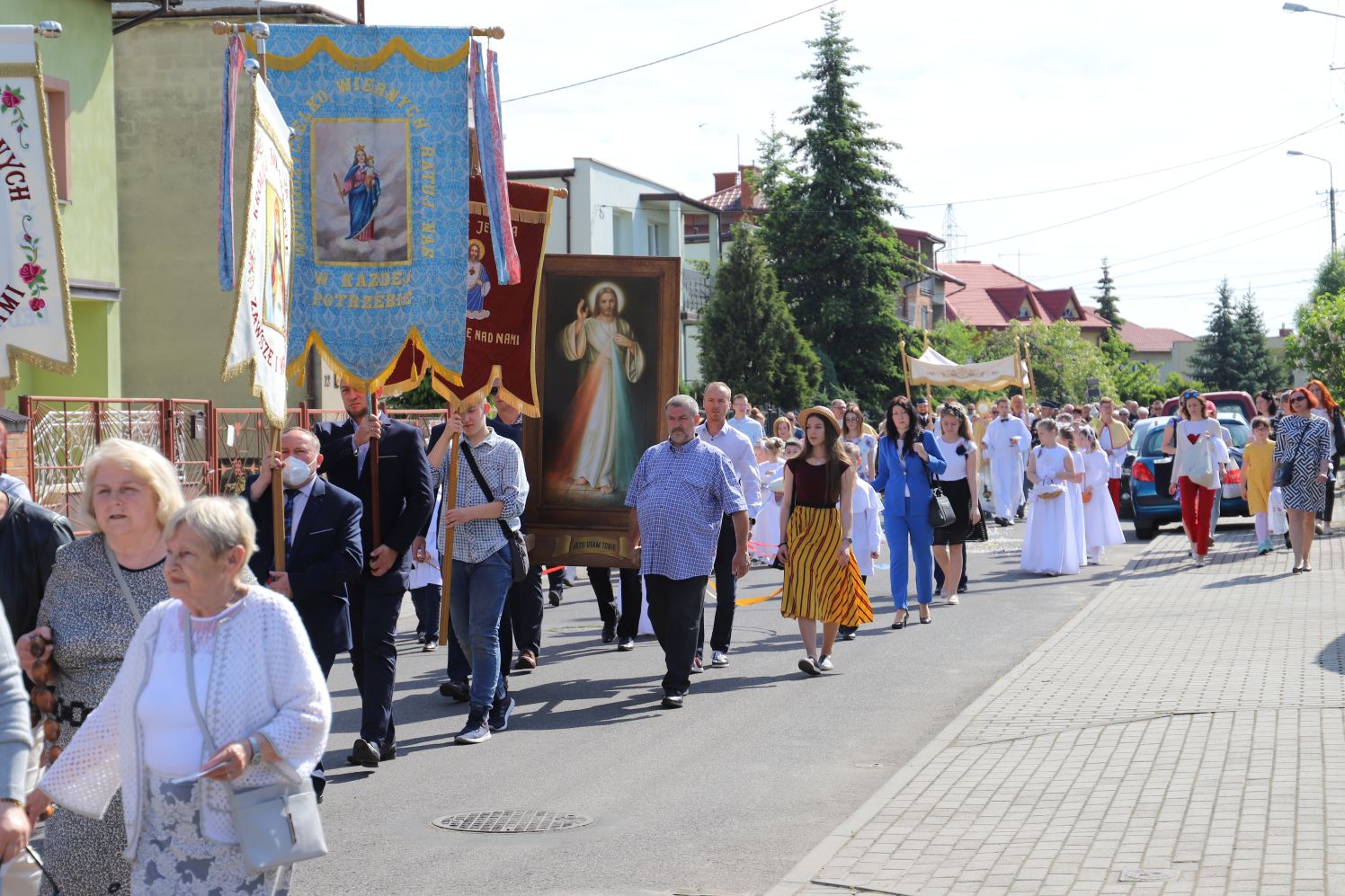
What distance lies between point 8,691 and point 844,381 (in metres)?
57.2

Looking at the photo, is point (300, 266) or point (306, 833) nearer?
point (306, 833)

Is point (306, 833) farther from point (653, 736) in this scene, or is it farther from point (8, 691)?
point (653, 736)

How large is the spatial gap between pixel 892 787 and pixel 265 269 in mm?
3585

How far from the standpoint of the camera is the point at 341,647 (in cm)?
781

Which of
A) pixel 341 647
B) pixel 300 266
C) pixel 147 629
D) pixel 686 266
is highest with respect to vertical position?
pixel 686 266

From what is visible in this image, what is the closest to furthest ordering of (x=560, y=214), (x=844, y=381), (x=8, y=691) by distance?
1. (x=8, y=691)
2. (x=560, y=214)
3. (x=844, y=381)

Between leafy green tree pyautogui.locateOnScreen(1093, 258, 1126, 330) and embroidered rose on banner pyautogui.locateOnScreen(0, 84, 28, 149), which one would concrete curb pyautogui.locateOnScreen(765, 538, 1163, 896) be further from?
leafy green tree pyautogui.locateOnScreen(1093, 258, 1126, 330)

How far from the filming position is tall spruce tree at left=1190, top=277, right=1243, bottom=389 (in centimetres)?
9762

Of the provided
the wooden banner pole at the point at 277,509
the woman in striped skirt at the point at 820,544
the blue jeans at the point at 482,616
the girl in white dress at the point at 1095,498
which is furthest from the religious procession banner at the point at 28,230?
the girl in white dress at the point at 1095,498

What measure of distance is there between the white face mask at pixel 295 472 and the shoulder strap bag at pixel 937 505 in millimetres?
7858

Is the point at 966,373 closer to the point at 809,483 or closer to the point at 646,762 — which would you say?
the point at 809,483

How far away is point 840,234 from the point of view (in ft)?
196

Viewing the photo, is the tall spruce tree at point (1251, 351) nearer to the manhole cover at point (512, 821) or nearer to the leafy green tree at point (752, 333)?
the leafy green tree at point (752, 333)

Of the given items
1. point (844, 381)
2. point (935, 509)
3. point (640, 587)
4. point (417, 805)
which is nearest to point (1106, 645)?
point (935, 509)
